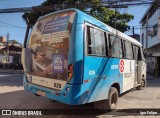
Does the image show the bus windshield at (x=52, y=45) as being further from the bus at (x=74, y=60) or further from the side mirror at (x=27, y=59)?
the side mirror at (x=27, y=59)

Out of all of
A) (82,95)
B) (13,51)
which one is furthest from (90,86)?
(13,51)

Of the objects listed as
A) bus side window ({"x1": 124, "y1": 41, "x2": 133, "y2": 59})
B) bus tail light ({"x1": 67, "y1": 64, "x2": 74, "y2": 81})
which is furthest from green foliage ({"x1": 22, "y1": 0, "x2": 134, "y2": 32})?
bus tail light ({"x1": 67, "y1": 64, "x2": 74, "y2": 81})

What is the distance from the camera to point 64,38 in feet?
16.9

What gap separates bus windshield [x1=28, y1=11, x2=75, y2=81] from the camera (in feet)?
16.8

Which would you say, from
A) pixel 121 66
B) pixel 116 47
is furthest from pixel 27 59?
pixel 121 66

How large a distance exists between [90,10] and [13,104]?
45.7 ft

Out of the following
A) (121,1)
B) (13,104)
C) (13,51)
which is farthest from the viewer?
(13,51)

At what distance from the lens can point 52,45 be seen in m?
5.50

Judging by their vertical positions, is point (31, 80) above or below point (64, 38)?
below

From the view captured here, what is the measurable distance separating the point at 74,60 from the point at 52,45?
1.05 metres

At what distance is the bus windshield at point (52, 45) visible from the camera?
5105 mm

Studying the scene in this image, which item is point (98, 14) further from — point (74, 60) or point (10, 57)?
point (10, 57)

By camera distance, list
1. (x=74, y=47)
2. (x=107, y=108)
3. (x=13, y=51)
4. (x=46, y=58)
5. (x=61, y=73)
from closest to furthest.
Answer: (x=74, y=47)
(x=61, y=73)
(x=46, y=58)
(x=107, y=108)
(x=13, y=51)

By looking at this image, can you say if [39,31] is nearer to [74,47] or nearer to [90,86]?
[74,47]
